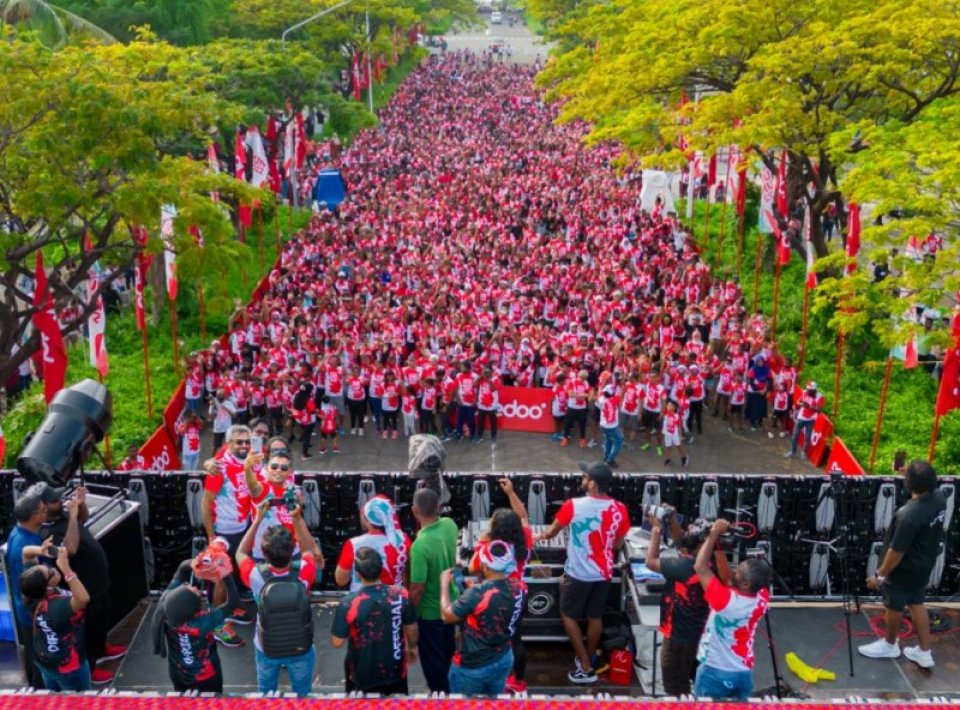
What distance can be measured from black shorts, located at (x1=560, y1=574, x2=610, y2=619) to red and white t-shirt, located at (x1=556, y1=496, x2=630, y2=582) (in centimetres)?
8

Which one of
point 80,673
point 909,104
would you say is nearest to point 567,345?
point 909,104

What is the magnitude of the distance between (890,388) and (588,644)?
12.3 meters

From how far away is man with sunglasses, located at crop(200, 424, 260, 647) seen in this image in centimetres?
900

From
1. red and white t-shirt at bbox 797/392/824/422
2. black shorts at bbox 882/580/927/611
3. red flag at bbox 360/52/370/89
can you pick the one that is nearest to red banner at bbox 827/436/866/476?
red and white t-shirt at bbox 797/392/824/422

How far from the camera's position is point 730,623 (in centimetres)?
657

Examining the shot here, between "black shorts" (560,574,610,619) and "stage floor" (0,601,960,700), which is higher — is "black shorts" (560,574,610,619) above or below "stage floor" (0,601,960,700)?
above

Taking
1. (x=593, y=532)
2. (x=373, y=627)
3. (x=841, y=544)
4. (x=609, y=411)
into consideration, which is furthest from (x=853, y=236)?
(x=373, y=627)

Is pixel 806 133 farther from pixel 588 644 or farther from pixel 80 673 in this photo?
pixel 80 673

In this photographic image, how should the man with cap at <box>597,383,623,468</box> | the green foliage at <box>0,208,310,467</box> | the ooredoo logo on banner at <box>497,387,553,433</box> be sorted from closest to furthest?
the man with cap at <box>597,383,623,468</box>, the green foliage at <box>0,208,310,467</box>, the ooredoo logo on banner at <box>497,387,553,433</box>

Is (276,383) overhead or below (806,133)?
below

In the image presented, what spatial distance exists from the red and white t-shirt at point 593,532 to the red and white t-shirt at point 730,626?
4.61ft

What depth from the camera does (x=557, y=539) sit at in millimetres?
9430

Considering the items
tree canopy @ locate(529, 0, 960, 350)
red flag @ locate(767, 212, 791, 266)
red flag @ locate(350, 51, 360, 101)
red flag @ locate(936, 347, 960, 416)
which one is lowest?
red flag @ locate(936, 347, 960, 416)

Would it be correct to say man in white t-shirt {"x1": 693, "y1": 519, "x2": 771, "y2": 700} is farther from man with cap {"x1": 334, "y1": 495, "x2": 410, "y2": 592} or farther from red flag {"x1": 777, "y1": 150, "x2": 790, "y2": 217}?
red flag {"x1": 777, "y1": 150, "x2": 790, "y2": 217}
